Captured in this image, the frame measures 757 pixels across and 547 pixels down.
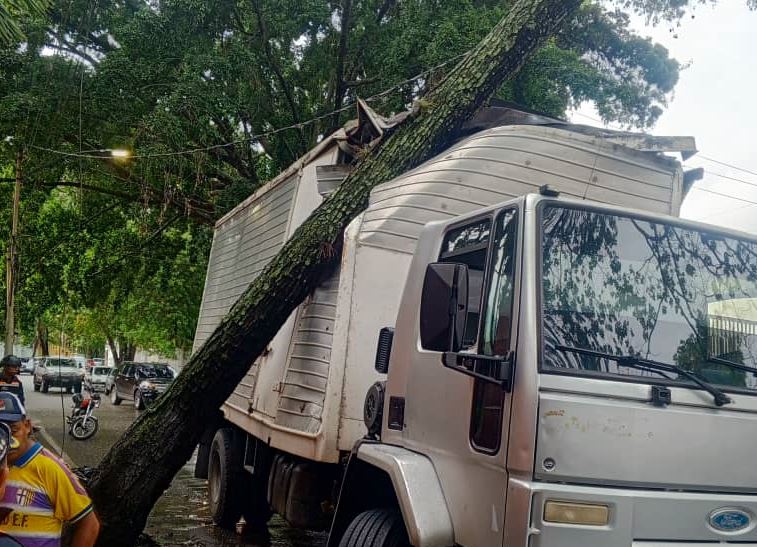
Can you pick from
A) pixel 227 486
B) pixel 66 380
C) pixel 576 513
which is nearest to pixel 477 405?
pixel 576 513

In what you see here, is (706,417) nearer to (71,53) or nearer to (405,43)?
(405,43)

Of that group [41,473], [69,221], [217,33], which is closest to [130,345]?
[69,221]

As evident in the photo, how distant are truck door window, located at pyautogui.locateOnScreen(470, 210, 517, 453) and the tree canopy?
7.64m

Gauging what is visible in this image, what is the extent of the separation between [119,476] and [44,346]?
5121 centimetres

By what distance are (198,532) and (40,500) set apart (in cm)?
506

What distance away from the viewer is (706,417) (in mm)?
2801

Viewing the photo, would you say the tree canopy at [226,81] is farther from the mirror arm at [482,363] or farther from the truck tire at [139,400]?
the mirror arm at [482,363]

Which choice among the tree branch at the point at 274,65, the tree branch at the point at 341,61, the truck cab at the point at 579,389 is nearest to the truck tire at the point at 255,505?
the truck cab at the point at 579,389

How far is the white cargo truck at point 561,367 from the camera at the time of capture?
2.68 m

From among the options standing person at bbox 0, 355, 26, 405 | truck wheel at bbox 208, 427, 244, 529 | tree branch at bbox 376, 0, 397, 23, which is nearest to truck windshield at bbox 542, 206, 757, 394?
truck wheel at bbox 208, 427, 244, 529

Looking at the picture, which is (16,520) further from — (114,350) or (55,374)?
(114,350)

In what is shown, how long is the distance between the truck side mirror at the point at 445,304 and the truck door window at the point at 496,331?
116 millimetres

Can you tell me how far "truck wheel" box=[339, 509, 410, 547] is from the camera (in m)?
3.46

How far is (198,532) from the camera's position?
25.7 feet
